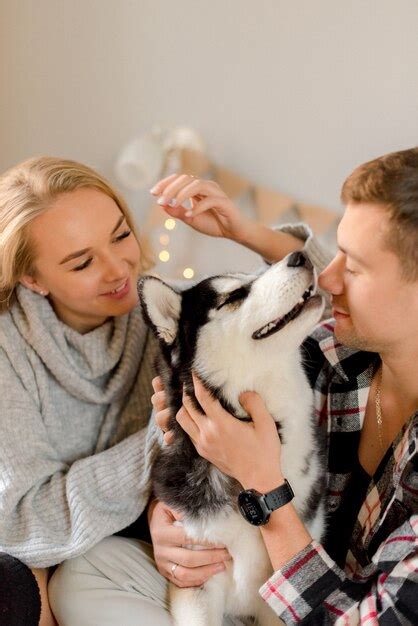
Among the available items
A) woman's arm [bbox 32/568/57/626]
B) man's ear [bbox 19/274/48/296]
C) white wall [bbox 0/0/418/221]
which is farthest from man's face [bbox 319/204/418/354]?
white wall [bbox 0/0/418/221]

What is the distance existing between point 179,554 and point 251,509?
9.4 inches

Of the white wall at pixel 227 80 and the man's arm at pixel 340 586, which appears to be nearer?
the man's arm at pixel 340 586

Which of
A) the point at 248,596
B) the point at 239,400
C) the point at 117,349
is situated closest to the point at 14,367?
the point at 117,349

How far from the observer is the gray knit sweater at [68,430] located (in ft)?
5.32

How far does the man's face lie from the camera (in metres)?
1.28

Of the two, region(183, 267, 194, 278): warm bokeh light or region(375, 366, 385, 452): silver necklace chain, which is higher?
region(375, 366, 385, 452): silver necklace chain

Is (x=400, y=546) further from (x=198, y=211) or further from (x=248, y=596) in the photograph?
(x=198, y=211)

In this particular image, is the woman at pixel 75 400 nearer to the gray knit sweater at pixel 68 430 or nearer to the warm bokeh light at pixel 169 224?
the gray knit sweater at pixel 68 430

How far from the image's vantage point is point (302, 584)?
1296 millimetres

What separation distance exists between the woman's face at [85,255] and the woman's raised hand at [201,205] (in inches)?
5.5

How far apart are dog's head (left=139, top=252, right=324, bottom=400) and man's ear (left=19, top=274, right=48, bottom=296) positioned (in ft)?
1.53

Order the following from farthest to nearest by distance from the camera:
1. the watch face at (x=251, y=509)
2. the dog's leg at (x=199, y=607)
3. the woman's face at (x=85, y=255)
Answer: the woman's face at (x=85, y=255)
the dog's leg at (x=199, y=607)
the watch face at (x=251, y=509)

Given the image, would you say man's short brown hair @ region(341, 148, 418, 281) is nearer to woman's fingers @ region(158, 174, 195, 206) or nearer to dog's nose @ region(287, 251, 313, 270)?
dog's nose @ region(287, 251, 313, 270)

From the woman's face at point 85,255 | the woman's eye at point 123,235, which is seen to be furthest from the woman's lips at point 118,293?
the woman's eye at point 123,235
